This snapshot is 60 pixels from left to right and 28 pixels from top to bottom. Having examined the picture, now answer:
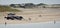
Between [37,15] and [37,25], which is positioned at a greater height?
[37,15]

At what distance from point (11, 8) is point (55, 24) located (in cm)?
62

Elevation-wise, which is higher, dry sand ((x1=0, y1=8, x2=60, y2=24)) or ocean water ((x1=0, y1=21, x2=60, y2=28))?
dry sand ((x1=0, y1=8, x2=60, y2=24))

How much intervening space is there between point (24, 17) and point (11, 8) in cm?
21

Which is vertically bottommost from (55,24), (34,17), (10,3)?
(55,24)

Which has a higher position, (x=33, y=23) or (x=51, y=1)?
(x=51, y=1)

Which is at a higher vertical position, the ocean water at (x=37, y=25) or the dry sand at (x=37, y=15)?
the dry sand at (x=37, y=15)

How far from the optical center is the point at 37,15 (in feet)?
5.05

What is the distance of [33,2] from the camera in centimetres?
155

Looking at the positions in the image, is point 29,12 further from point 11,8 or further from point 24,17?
point 11,8

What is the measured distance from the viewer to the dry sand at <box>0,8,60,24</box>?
150 cm

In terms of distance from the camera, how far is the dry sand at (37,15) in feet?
4.93

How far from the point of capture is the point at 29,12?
5.01 ft

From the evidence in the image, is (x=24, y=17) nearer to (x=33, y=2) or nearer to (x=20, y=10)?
(x=20, y=10)

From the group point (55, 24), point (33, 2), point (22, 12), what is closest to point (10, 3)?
point (22, 12)
